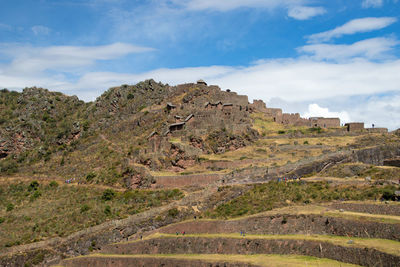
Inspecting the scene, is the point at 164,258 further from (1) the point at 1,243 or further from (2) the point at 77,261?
(1) the point at 1,243

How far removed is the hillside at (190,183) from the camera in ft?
105

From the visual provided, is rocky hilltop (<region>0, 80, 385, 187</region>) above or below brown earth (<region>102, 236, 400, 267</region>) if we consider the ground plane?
above

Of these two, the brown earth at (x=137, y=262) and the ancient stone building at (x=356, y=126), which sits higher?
the ancient stone building at (x=356, y=126)

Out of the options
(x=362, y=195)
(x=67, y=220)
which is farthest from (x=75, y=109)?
(x=362, y=195)

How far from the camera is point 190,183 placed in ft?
169

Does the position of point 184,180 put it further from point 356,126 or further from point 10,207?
point 356,126

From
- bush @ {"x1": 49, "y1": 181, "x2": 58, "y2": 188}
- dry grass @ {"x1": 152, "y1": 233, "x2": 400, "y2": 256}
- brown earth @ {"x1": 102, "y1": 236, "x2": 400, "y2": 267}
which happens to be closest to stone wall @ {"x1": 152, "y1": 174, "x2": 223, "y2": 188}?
brown earth @ {"x1": 102, "y1": 236, "x2": 400, "y2": 267}

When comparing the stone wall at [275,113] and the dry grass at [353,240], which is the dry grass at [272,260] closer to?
the dry grass at [353,240]

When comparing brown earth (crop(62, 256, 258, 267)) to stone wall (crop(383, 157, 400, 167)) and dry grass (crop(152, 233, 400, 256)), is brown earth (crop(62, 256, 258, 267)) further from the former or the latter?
stone wall (crop(383, 157, 400, 167))

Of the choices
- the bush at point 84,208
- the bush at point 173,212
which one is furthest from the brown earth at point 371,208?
the bush at point 84,208

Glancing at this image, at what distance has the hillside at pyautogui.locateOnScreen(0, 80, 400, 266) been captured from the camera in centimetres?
3189

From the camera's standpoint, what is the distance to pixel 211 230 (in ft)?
128

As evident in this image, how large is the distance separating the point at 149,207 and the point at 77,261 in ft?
29.5

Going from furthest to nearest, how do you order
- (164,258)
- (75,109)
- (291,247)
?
(75,109) < (164,258) < (291,247)
